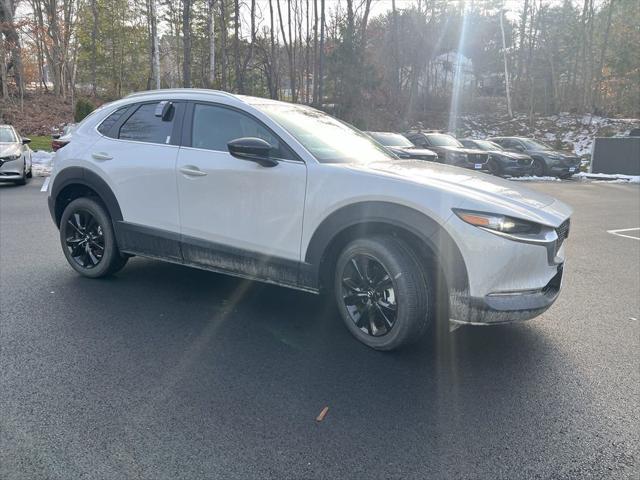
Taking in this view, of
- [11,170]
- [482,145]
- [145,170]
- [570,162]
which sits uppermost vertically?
[482,145]

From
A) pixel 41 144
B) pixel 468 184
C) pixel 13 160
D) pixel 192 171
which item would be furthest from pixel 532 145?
pixel 41 144

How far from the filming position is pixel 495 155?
18.3 m

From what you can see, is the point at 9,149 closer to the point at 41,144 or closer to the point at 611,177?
the point at 41,144

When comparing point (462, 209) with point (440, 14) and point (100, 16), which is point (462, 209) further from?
point (440, 14)

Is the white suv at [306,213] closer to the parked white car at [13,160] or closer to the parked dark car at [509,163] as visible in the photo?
the parked white car at [13,160]

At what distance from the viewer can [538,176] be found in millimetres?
19438

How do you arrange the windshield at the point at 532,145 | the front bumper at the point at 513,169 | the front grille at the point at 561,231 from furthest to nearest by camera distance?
1. the windshield at the point at 532,145
2. the front bumper at the point at 513,169
3. the front grille at the point at 561,231

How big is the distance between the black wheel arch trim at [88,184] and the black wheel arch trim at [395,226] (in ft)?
6.83

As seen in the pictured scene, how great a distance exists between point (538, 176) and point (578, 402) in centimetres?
1831

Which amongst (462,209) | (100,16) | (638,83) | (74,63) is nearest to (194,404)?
(462,209)

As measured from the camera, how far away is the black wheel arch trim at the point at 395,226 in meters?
3.05

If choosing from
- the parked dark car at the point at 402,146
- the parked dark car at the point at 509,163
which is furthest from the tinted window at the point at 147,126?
the parked dark car at the point at 509,163

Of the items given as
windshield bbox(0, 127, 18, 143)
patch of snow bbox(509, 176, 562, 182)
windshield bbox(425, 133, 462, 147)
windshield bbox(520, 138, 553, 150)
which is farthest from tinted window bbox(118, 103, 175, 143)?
windshield bbox(520, 138, 553, 150)

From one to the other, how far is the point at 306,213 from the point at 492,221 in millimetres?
1250
